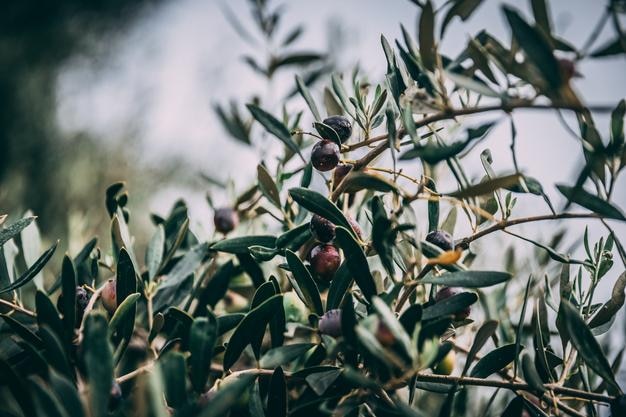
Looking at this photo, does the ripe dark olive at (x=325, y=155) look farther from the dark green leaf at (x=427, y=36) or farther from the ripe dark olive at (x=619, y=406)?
the ripe dark olive at (x=619, y=406)

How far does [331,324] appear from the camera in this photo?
587mm

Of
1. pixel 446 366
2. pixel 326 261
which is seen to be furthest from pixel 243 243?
pixel 446 366

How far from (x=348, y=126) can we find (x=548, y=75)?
307mm

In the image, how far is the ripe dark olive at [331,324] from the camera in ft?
1.91

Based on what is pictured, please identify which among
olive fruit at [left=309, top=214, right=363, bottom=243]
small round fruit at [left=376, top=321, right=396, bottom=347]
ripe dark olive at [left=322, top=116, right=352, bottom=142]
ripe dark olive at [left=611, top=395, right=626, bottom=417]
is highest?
ripe dark olive at [left=322, top=116, right=352, bottom=142]

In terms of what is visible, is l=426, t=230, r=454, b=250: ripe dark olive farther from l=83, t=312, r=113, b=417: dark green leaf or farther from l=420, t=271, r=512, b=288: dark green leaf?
l=83, t=312, r=113, b=417: dark green leaf

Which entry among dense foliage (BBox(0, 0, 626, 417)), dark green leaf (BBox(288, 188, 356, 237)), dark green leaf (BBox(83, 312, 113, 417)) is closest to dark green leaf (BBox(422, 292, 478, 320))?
dense foliage (BBox(0, 0, 626, 417))

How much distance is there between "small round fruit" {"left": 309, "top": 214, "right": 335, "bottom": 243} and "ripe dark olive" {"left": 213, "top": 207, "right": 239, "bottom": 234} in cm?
35

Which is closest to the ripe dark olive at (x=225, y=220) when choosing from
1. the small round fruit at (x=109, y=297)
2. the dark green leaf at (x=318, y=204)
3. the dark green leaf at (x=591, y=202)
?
the small round fruit at (x=109, y=297)

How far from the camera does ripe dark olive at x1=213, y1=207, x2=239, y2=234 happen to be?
0.99 meters

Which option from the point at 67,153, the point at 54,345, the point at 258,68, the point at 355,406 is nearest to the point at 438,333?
the point at 355,406

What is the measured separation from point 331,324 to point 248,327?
10 cm

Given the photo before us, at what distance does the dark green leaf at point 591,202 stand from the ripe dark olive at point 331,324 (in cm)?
28

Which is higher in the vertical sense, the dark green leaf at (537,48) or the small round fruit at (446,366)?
the dark green leaf at (537,48)
